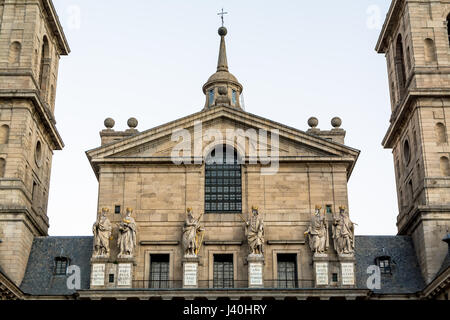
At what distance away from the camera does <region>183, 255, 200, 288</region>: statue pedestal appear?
3881cm

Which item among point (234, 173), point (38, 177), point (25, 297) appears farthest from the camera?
point (38, 177)

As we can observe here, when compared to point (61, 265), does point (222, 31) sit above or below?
above

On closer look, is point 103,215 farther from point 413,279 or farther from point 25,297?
point 413,279

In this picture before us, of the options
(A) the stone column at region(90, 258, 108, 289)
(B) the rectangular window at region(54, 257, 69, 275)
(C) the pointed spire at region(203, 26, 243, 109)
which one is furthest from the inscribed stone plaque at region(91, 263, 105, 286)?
(C) the pointed spire at region(203, 26, 243, 109)

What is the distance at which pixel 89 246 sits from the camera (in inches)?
1703

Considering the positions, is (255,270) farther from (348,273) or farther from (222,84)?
(222,84)

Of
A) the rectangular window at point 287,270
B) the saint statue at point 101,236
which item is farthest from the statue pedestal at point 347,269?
the saint statue at point 101,236

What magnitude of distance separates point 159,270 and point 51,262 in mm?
6254

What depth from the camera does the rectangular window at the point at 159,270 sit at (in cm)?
3981

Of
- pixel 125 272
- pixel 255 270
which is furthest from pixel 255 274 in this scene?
pixel 125 272

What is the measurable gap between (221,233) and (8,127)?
43.8 feet

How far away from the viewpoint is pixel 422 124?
142ft

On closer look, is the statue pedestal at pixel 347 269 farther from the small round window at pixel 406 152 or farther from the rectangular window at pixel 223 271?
the small round window at pixel 406 152
